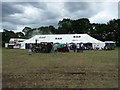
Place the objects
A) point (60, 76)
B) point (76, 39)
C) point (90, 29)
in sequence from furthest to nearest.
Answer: point (90, 29) → point (76, 39) → point (60, 76)

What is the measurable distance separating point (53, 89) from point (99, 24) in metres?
99.0

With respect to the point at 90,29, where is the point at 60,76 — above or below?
below

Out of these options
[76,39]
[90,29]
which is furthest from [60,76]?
[90,29]

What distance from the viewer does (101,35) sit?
97.1m

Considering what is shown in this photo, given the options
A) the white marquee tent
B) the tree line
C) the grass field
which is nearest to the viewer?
the grass field

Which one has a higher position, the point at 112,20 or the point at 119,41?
the point at 112,20

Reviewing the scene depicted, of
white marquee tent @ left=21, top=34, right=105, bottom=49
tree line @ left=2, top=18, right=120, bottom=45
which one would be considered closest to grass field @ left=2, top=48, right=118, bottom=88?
white marquee tent @ left=21, top=34, right=105, bottom=49

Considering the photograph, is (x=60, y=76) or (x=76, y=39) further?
(x=76, y=39)

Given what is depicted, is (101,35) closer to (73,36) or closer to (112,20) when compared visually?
(112,20)

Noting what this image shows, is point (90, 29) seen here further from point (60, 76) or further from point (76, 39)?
point (60, 76)

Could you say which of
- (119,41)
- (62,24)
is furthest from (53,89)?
(62,24)

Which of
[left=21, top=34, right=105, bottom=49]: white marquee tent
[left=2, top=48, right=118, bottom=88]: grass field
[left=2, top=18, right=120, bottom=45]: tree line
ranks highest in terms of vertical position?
[left=2, top=18, right=120, bottom=45]: tree line

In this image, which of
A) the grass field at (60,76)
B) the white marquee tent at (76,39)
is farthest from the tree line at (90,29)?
the grass field at (60,76)

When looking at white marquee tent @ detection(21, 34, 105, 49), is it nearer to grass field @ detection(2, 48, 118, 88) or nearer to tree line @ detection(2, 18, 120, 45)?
tree line @ detection(2, 18, 120, 45)
